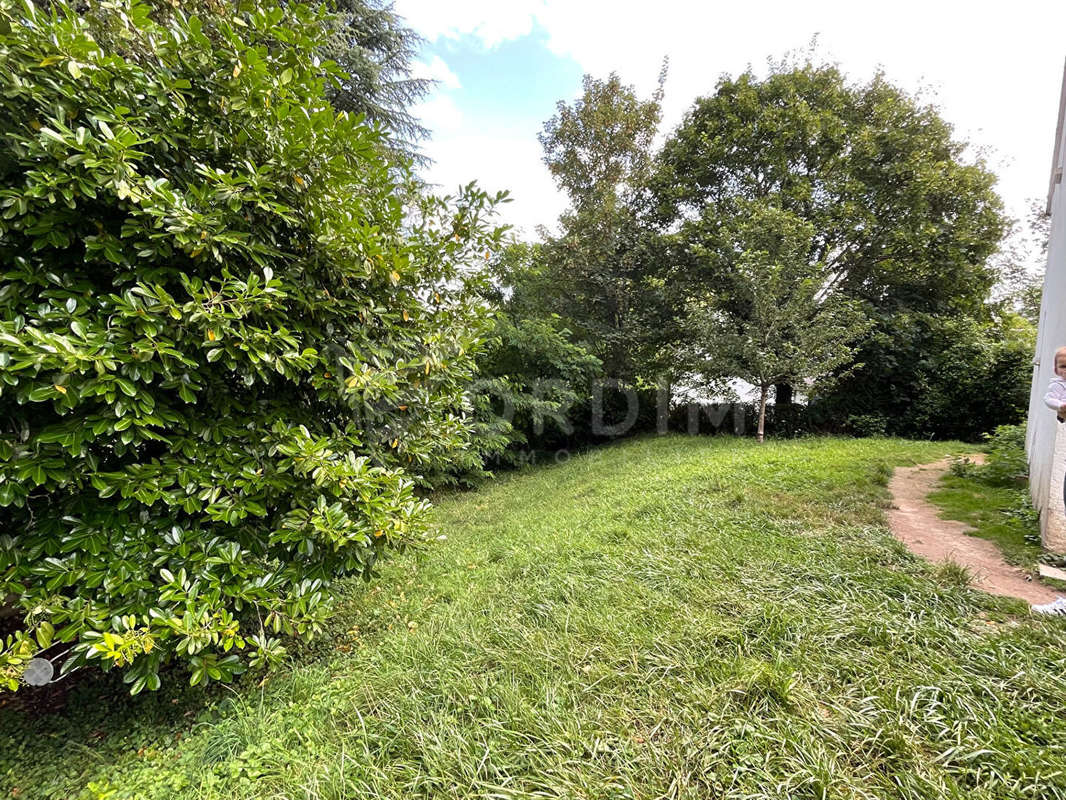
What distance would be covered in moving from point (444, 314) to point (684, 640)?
7.46 feet

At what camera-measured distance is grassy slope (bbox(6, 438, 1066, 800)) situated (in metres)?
1.37

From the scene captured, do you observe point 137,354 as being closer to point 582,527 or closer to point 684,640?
point 684,640

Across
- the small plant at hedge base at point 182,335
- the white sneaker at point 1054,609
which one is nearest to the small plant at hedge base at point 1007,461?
the white sneaker at point 1054,609

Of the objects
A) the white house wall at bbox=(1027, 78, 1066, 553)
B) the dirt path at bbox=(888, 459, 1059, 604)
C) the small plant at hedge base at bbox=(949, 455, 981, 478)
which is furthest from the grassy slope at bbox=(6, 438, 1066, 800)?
the small plant at hedge base at bbox=(949, 455, 981, 478)

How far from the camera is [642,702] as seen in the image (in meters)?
1.65

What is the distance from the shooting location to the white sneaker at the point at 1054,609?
78.3 inches

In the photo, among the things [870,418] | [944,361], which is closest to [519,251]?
[870,418]

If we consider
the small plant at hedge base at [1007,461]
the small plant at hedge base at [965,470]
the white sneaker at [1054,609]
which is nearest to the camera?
the white sneaker at [1054,609]

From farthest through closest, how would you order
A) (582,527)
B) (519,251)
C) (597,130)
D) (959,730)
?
1. (597,130)
2. (519,251)
3. (582,527)
4. (959,730)

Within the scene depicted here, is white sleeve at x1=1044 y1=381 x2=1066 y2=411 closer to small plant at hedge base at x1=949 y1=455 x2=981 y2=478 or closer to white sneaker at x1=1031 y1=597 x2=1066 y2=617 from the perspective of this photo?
A: white sneaker at x1=1031 y1=597 x2=1066 y2=617

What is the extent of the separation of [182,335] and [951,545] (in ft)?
15.8

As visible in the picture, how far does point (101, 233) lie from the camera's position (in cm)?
151

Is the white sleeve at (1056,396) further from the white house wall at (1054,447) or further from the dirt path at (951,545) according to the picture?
the dirt path at (951,545)

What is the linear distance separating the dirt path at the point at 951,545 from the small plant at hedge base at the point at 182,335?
340 centimetres
